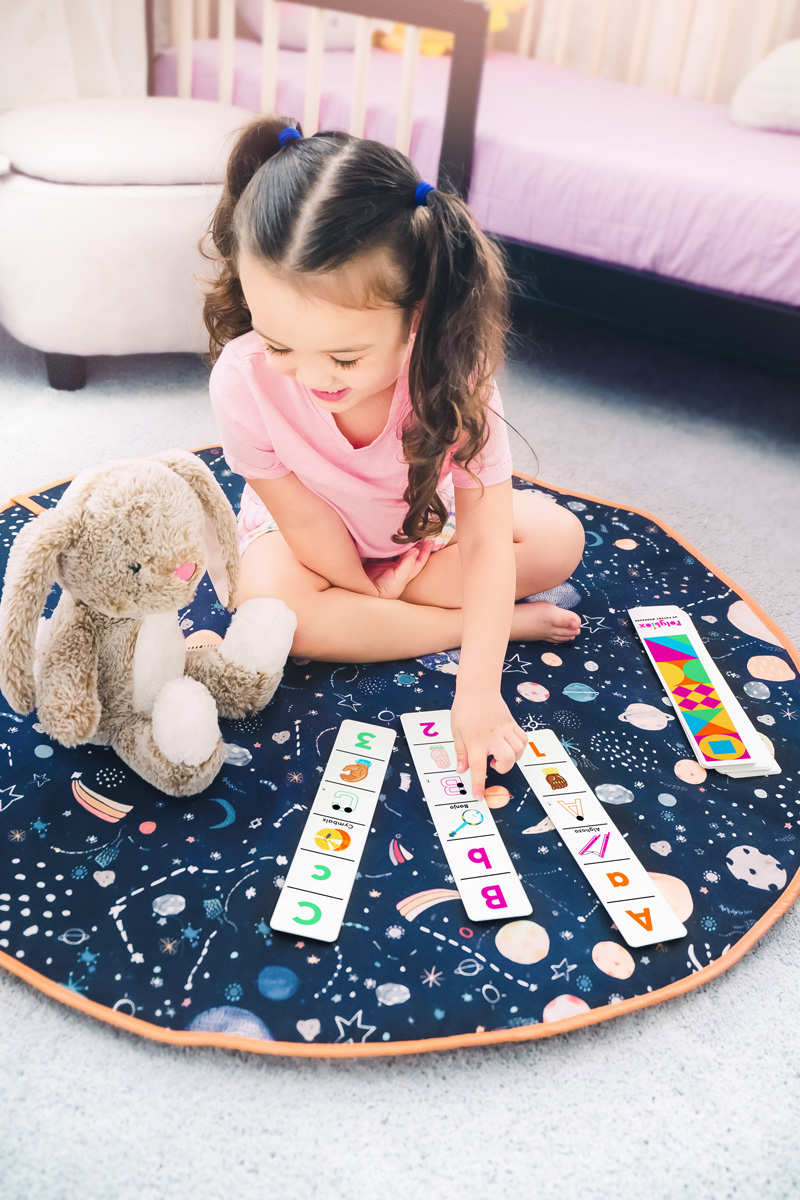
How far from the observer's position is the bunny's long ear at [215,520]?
793mm

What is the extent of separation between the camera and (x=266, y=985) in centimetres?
70

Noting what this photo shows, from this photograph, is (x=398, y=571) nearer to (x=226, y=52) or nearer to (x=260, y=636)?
(x=260, y=636)

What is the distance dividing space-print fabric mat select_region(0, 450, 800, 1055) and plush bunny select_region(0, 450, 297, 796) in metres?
0.06

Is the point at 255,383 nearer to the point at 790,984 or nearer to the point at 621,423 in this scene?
the point at 790,984

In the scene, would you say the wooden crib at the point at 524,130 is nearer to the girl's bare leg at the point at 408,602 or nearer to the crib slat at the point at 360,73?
the crib slat at the point at 360,73

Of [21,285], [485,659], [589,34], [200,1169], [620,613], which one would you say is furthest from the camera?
[589,34]

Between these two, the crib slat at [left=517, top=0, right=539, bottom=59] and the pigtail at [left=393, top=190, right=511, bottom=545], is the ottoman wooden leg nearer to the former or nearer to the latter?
the pigtail at [left=393, top=190, right=511, bottom=545]

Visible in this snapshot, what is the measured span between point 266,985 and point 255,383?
0.55 m

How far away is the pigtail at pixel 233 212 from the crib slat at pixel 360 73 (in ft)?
2.98

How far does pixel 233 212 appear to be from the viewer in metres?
0.81

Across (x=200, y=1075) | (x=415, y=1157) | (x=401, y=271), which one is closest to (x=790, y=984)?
(x=415, y=1157)

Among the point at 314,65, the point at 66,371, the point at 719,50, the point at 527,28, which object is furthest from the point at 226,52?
the point at 719,50

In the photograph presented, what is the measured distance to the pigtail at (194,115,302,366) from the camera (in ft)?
2.62

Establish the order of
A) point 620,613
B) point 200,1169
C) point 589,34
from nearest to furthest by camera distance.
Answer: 1. point 200,1169
2. point 620,613
3. point 589,34
